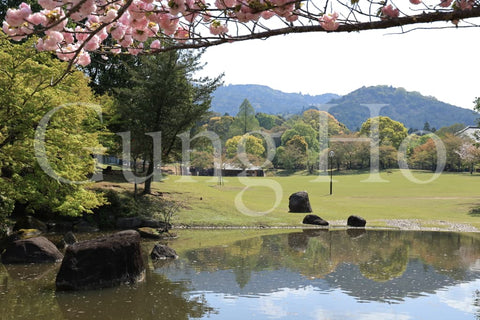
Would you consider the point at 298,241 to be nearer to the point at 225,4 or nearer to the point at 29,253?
the point at 29,253

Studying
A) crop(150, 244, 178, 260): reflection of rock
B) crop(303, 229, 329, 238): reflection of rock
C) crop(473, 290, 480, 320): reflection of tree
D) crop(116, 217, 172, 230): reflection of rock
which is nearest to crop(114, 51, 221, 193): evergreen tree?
crop(116, 217, 172, 230): reflection of rock

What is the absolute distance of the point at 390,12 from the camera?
4.82 meters

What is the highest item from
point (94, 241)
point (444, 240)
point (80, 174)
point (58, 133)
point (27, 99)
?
point (27, 99)

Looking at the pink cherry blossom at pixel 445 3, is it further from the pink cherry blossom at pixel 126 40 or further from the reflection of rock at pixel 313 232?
the reflection of rock at pixel 313 232

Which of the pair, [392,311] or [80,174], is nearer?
[392,311]

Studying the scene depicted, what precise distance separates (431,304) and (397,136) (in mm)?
84798

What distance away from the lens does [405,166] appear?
82000 millimetres

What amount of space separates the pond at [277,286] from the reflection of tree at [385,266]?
37 mm

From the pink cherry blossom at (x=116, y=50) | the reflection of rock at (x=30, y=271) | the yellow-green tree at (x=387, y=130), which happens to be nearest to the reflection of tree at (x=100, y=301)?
the reflection of rock at (x=30, y=271)

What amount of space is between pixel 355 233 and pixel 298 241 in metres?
4.49

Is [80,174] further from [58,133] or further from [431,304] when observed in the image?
[431,304]

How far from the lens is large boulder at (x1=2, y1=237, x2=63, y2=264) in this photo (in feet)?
55.6

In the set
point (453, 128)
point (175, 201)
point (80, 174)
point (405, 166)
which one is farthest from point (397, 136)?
point (80, 174)

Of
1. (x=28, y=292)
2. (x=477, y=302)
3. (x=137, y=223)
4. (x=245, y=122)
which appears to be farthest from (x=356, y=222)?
(x=245, y=122)
